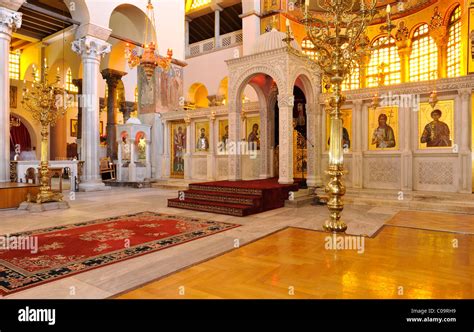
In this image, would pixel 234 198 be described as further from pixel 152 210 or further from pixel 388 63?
pixel 388 63

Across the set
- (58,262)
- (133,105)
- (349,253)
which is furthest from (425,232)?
(133,105)

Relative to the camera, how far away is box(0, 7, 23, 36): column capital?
9.25m

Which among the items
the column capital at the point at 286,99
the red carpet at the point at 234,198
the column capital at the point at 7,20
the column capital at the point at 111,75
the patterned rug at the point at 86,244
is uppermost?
the column capital at the point at 111,75

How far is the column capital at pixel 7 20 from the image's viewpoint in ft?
30.3

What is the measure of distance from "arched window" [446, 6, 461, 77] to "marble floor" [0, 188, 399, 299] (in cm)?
1063

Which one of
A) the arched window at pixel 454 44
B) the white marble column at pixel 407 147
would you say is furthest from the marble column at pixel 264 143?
the arched window at pixel 454 44

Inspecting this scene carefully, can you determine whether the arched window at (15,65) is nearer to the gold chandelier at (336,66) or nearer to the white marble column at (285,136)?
the white marble column at (285,136)

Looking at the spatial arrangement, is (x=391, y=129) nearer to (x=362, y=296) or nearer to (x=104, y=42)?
(x=362, y=296)

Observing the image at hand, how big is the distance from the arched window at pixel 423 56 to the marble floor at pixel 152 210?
1170cm

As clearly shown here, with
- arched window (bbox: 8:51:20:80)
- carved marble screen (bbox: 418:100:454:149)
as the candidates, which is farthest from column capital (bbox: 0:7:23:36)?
arched window (bbox: 8:51:20:80)

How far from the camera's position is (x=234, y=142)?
899cm

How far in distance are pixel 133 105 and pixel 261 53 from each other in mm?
11558

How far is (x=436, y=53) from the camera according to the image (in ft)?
50.6

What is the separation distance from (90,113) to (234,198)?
7.36 meters
